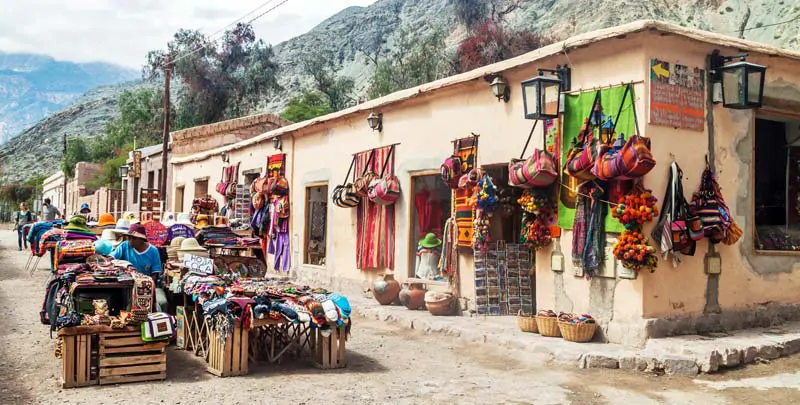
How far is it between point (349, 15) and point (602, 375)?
98.1m

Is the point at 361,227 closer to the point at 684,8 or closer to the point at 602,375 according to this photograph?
the point at 602,375

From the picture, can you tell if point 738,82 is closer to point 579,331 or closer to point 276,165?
point 579,331

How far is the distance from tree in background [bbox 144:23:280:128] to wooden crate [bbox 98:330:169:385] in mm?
38913

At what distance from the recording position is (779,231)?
9250 millimetres

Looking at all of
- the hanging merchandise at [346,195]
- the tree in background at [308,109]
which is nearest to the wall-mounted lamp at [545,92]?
the hanging merchandise at [346,195]

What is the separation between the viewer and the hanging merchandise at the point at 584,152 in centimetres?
742

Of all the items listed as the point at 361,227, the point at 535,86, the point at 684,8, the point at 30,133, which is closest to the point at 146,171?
the point at 361,227

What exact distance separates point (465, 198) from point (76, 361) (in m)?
5.51

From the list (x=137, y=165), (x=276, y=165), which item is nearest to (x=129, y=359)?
(x=276, y=165)

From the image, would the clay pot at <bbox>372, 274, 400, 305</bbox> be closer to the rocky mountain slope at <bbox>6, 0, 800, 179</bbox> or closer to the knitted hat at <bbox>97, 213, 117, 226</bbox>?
the knitted hat at <bbox>97, 213, 117, 226</bbox>

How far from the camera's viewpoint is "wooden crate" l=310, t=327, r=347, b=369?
6.64 metres

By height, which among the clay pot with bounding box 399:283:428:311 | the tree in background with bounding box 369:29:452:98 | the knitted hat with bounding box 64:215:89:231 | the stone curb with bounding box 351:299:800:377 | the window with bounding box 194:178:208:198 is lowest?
the stone curb with bounding box 351:299:800:377

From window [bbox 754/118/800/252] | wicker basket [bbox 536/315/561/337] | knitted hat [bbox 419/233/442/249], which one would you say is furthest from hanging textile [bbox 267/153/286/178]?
window [bbox 754/118/800/252]

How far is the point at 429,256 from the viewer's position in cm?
1049
